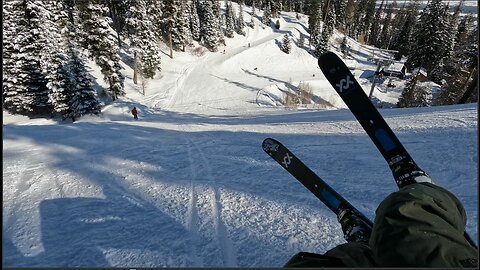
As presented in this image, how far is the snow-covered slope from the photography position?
344cm

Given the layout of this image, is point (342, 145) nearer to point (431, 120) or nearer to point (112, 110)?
point (431, 120)

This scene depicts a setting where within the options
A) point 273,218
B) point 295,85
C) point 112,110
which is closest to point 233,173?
point 273,218

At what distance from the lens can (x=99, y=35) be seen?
25.5 meters

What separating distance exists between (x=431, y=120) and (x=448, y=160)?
3420mm

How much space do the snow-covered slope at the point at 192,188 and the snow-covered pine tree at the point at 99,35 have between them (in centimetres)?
1760

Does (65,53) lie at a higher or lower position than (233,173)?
higher

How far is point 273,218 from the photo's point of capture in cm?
393

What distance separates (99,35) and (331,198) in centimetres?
2873

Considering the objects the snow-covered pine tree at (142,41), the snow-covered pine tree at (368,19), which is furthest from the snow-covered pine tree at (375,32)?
the snow-covered pine tree at (142,41)

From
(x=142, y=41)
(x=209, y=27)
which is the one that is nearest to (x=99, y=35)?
(x=142, y=41)

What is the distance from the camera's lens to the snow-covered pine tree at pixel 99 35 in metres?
24.9

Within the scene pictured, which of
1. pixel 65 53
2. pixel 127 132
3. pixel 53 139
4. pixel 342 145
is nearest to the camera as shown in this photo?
pixel 342 145

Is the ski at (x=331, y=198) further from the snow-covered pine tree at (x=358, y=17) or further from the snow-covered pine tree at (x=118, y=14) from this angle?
the snow-covered pine tree at (x=358, y=17)

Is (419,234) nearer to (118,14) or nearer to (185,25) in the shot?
(185,25)
